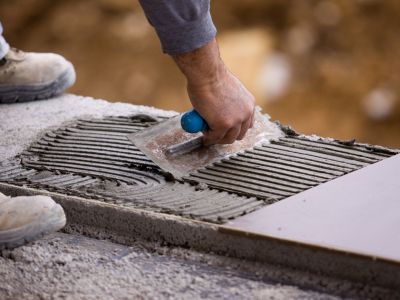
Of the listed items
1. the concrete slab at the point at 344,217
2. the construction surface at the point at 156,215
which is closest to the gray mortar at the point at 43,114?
the construction surface at the point at 156,215

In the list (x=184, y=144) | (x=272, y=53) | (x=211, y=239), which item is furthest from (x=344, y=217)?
(x=272, y=53)

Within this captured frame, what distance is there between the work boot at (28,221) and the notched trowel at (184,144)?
0.38m

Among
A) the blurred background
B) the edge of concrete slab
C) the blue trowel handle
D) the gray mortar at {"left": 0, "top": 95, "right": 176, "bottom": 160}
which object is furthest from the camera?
the blurred background

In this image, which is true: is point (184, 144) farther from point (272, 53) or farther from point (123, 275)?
point (272, 53)

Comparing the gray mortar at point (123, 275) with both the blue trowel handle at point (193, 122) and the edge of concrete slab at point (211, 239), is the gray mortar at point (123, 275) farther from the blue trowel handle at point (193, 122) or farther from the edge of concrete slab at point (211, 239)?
the blue trowel handle at point (193, 122)

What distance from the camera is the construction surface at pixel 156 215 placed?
140 cm

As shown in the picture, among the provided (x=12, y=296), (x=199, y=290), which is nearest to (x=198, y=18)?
(x=199, y=290)

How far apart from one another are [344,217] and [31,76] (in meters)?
1.37

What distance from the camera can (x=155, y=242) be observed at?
1573 millimetres

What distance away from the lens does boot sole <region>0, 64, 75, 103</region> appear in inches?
96.5

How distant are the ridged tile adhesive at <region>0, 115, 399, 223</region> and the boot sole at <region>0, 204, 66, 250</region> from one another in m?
0.17

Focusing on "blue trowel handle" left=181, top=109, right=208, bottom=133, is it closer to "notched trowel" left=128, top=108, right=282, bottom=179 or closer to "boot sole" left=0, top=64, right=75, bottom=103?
"notched trowel" left=128, top=108, right=282, bottom=179

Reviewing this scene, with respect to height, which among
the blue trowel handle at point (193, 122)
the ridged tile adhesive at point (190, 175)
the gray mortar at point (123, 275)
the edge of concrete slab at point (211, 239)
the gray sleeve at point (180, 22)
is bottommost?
the gray mortar at point (123, 275)

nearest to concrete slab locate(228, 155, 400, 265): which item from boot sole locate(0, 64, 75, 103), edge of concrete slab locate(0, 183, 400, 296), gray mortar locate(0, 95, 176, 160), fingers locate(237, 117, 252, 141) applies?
edge of concrete slab locate(0, 183, 400, 296)
